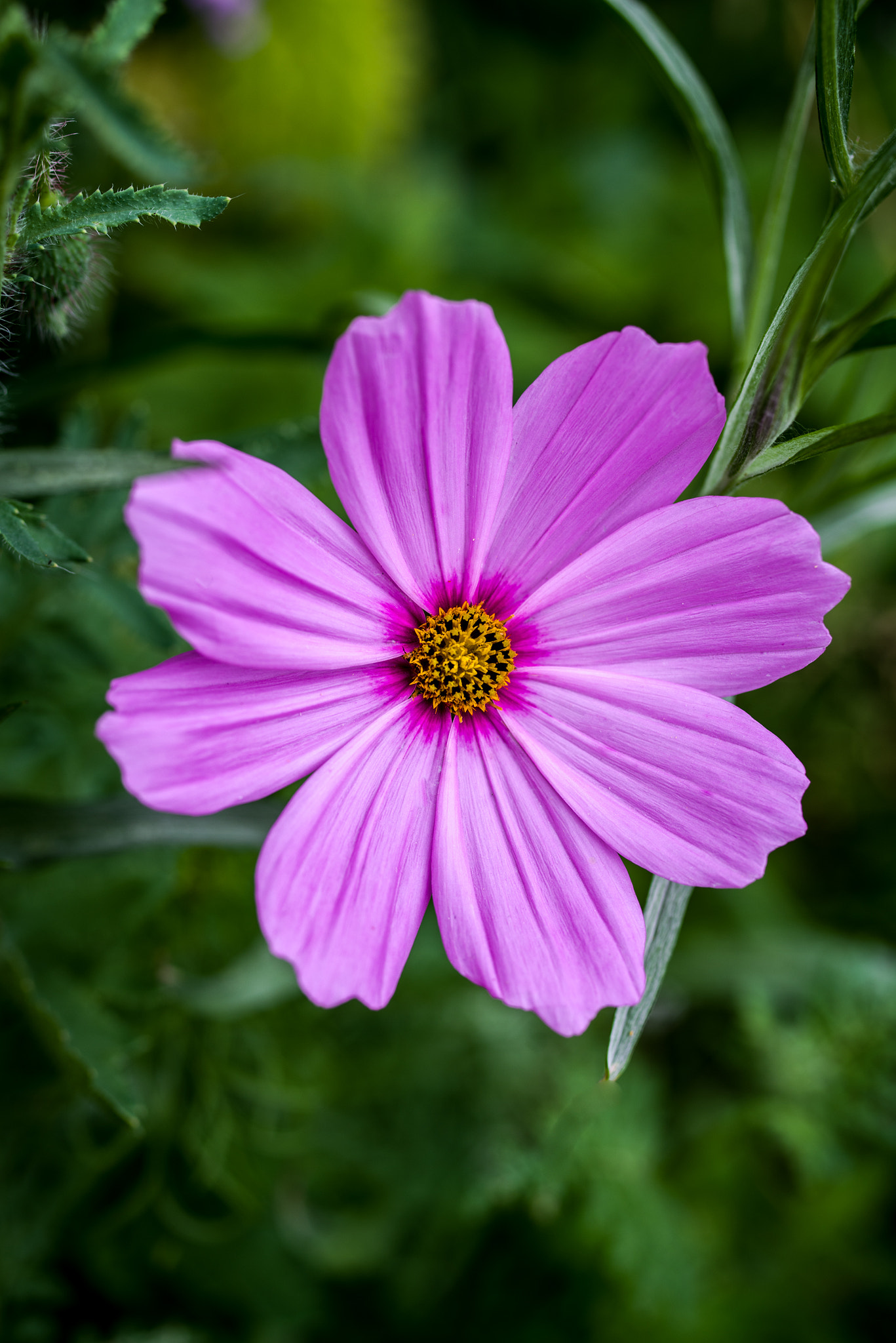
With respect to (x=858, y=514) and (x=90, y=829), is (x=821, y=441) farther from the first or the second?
(x=90, y=829)

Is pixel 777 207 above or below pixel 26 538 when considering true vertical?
above

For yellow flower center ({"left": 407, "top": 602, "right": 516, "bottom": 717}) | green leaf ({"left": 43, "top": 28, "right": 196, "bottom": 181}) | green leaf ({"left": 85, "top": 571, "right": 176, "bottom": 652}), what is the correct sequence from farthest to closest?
green leaf ({"left": 85, "top": 571, "right": 176, "bottom": 652}), yellow flower center ({"left": 407, "top": 602, "right": 516, "bottom": 717}), green leaf ({"left": 43, "top": 28, "right": 196, "bottom": 181})

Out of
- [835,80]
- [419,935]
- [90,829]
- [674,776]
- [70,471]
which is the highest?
[835,80]

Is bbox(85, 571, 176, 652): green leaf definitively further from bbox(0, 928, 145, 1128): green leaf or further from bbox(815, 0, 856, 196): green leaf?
bbox(815, 0, 856, 196): green leaf

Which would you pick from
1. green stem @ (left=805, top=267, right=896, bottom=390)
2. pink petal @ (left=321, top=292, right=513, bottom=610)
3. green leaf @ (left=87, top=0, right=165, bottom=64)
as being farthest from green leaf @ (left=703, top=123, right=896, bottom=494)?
green leaf @ (left=87, top=0, right=165, bottom=64)

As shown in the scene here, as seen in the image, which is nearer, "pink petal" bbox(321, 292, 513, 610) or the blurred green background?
"pink petal" bbox(321, 292, 513, 610)

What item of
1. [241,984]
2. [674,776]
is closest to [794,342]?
[674,776]

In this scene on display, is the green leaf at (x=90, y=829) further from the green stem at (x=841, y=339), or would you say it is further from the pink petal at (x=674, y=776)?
the green stem at (x=841, y=339)

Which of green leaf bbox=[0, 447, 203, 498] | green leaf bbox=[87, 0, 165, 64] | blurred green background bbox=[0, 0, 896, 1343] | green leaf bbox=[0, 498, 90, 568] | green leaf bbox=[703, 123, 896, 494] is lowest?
blurred green background bbox=[0, 0, 896, 1343]
